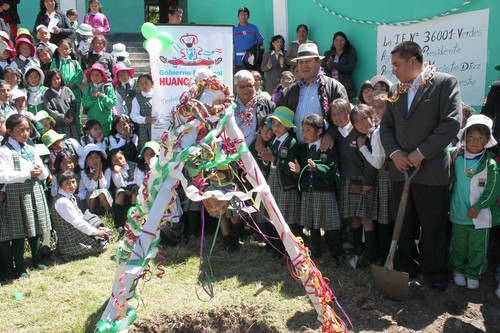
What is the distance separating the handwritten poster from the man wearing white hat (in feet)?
8.22

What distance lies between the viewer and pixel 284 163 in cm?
475

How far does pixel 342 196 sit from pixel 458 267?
1.15 meters

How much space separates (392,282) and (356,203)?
813 mm

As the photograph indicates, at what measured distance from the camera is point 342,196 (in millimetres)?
4680

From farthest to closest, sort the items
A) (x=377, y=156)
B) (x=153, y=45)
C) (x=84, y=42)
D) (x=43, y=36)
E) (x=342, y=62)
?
(x=84, y=42), (x=342, y=62), (x=43, y=36), (x=377, y=156), (x=153, y=45)

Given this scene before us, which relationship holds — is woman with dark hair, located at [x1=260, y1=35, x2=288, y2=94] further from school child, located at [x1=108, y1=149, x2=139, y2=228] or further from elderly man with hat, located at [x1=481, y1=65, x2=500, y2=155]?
elderly man with hat, located at [x1=481, y1=65, x2=500, y2=155]

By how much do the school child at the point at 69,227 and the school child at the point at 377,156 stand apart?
2.85m

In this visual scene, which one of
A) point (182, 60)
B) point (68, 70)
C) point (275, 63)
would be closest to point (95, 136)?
point (182, 60)

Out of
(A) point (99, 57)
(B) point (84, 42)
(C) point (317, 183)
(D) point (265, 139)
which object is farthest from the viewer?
(B) point (84, 42)

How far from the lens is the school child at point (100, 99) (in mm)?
6906

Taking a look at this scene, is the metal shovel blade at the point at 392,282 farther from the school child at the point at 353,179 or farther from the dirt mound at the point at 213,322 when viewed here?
the dirt mound at the point at 213,322

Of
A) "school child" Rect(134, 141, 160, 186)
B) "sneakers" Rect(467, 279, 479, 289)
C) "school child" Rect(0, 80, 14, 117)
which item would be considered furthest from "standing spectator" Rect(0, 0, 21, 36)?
"sneakers" Rect(467, 279, 479, 289)

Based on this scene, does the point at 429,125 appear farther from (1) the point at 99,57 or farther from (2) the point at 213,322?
(1) the point at 99,57

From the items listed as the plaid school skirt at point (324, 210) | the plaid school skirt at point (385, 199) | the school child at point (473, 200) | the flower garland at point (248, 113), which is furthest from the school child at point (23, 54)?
the school child at point (473, 200)
